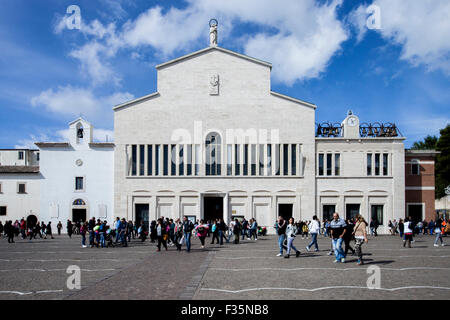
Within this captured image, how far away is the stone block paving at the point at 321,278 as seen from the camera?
9984 mm

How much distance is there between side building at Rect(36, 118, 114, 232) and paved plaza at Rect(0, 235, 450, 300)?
21.9 meters

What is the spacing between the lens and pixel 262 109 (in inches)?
1594

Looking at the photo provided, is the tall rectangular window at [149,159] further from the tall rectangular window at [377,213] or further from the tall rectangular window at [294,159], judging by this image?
the tall rectangular window at [377,213]

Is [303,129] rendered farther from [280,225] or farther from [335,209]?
[280,225]

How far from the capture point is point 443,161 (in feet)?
209

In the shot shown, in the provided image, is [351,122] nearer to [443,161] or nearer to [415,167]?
[415,167]

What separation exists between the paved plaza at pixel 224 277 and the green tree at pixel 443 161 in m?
51.2

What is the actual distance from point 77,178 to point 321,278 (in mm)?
34020

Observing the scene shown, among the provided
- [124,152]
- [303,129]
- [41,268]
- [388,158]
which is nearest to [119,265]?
[41,268]

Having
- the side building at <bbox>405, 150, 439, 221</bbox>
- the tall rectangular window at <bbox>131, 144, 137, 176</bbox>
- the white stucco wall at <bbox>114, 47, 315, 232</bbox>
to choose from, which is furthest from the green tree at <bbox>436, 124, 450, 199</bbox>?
the tall rectangular window at <bbox>131, 144, 137, 176</bbox>

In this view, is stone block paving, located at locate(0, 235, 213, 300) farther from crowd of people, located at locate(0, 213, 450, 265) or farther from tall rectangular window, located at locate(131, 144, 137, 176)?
tall rectangular window, located at locate(131, 144, 137, 176)

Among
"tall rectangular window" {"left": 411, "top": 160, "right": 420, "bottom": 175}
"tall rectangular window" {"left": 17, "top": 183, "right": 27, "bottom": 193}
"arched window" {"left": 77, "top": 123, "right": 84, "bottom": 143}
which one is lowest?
"tall rectangular window" {"left": 17, "top": 183, "right": 27, "bottom": 193}

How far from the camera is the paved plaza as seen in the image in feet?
33.1
